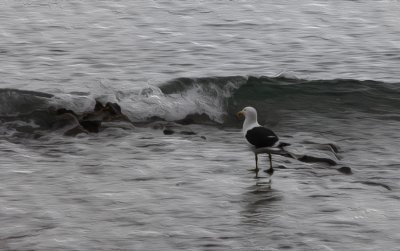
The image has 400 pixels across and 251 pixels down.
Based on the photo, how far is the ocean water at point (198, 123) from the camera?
8539 mm

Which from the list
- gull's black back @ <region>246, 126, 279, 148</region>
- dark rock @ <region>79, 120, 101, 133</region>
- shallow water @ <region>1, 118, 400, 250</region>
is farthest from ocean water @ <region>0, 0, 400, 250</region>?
gull's black back @ <region>246, 126, 279, 148</region>

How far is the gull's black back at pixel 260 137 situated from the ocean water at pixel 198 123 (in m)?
0.29

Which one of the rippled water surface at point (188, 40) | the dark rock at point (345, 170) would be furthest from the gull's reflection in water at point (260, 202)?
the rippled water surface at point (188, 40)

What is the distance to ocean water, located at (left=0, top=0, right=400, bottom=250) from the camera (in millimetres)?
8539

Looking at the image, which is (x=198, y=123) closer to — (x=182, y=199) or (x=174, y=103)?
(x=174, y=103)

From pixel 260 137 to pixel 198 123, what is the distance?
9.02 ft

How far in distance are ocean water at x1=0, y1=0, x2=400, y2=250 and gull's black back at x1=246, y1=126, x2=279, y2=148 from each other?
294 millimetres

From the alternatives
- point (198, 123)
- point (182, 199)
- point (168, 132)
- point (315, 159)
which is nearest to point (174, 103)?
point (198, 123)

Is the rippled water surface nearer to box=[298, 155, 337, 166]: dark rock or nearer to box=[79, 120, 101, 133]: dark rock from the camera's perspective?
box=[79, 120, 101, 133]: dark rock

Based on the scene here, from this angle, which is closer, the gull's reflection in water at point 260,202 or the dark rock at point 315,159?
the gull's reflection in water at point 260,202

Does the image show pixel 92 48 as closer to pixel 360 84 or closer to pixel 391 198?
pixel 360 84

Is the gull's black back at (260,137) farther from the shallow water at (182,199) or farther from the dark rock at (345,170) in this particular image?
the dark rock at (345,170)

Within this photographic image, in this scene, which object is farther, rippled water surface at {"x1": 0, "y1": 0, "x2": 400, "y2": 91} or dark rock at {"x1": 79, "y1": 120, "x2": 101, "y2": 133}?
rippled water surface at {"x1": 0, "y1": 0, "x2": 400, "y2": 91}

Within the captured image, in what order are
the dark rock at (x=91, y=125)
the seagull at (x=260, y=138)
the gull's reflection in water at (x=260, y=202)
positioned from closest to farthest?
the gull's reflection in water at (x=260, y=202)
the seagull at (x=260, y=138)
the dark rock at (x=91, y=125)
